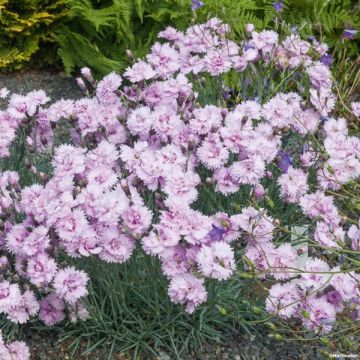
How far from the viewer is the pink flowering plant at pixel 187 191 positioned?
2.29 m

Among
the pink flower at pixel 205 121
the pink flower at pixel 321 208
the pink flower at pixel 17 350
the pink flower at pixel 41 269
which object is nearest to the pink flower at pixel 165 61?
the pink flower at pixel 205 121

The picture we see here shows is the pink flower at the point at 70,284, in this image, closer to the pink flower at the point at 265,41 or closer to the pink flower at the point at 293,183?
the pink flower at the point at 293,183

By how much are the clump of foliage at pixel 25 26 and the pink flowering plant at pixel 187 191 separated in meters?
1.94

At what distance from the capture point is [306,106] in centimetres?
310

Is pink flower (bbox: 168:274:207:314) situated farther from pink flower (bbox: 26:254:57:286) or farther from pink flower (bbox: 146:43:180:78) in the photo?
pink flower (bbox: 146:43:180:78)

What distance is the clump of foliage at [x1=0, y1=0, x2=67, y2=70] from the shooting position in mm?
4859

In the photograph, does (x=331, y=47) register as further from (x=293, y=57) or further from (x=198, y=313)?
(x=198, y=313)

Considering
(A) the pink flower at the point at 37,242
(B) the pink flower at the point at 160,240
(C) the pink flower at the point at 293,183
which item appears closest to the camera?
(B) the pink flower at the point at 160,240

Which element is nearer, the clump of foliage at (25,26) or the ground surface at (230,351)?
the ground surface at (230,351)

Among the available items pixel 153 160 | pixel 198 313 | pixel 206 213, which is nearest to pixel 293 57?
pixel 206 213

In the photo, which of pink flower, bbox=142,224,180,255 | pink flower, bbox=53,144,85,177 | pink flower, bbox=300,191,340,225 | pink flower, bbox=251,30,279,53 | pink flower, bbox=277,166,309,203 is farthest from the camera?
pink flower, bbox=251,30,279,53

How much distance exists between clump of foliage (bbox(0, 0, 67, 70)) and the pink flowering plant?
1943mm

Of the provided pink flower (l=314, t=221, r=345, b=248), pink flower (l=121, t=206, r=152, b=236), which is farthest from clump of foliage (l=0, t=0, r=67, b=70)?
pink flower (l=314, t=221, r=345, b=248)

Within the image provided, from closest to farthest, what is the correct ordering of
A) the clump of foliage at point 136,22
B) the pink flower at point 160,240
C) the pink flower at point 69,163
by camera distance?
the pink flower at point 160,240 < the pink flower at point 69,163 < the clump of foliage at point 136,22
